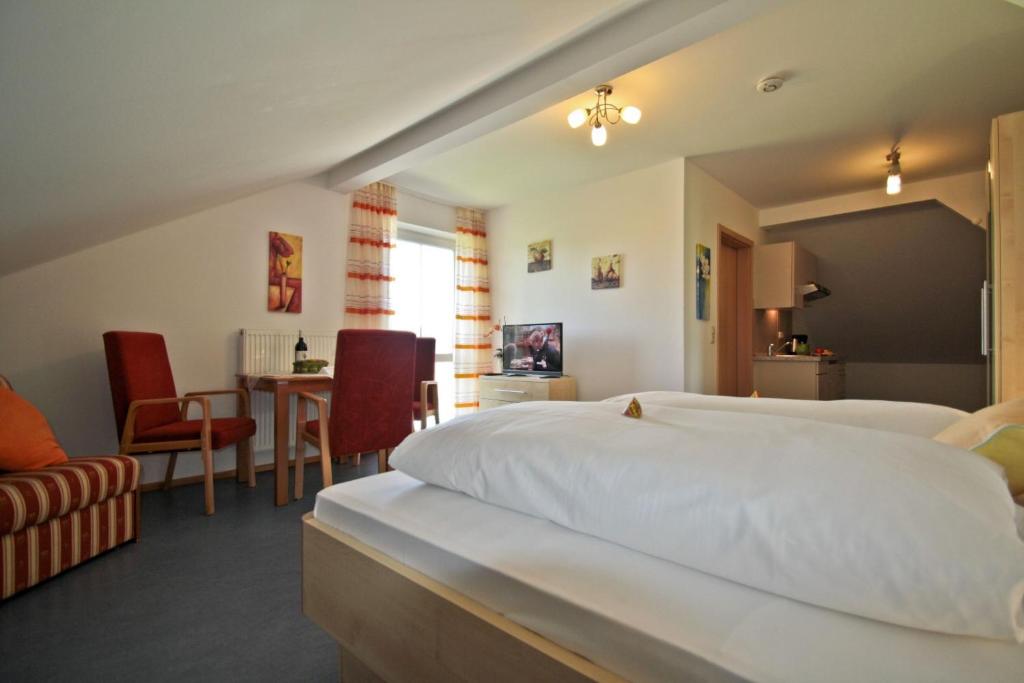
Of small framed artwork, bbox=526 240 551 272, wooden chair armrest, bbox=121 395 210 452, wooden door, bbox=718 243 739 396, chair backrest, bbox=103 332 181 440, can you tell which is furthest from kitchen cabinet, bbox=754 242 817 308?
chair backrest, bbox=103 332 181 440

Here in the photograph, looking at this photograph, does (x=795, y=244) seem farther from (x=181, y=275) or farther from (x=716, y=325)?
(x=181, y=275)

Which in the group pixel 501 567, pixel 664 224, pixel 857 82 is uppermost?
pixel 857 82

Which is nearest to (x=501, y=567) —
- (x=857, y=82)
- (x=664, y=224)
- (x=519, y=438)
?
(x=519, y=438)

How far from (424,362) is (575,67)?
2.65m

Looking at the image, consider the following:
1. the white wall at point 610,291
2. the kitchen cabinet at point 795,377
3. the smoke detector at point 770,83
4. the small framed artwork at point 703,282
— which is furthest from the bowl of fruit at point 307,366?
the kitchen cabinet at point 795,377

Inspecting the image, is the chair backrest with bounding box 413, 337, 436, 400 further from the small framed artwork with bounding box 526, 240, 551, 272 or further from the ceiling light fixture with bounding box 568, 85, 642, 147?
the ceiling light fixture with bounding box 568, 85, 642, 147

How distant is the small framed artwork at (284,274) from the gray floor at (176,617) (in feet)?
6.23

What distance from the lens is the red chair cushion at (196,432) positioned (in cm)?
259

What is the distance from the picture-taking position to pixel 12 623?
156 cm

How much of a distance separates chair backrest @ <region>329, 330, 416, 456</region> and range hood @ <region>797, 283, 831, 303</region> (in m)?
4.27

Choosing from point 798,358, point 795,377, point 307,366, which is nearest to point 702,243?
point 798,358

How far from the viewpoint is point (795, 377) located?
14.9 ft

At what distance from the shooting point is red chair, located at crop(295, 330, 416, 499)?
2594mm

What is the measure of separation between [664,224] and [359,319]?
289 cm
